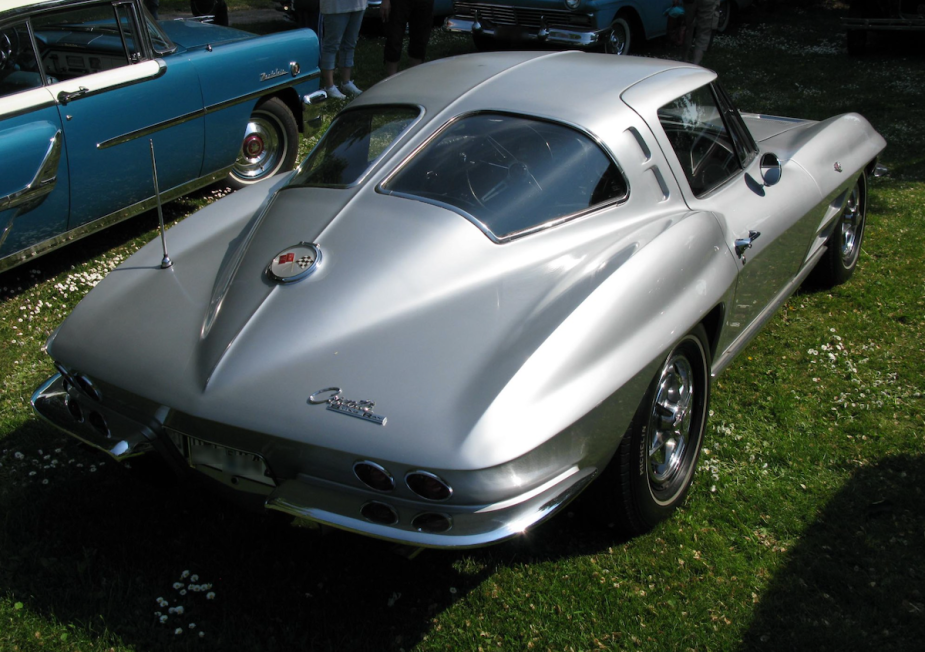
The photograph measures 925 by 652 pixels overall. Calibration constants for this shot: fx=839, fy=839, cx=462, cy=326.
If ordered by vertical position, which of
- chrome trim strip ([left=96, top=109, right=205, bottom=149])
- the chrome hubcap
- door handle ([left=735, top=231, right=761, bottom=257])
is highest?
door handle ([left=735, top=231, right=761, bottom=257])

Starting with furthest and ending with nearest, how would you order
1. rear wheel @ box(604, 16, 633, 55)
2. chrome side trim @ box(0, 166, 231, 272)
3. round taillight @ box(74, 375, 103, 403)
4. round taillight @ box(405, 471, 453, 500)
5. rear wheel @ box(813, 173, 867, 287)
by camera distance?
rear wheel @ box(604, 16, 633, 55), rear wheel @ box(813, 173, 867, 287), chrome side trim @ box(0, 166, 231, 272), round taillight @ box(74, 375, 103, 403), round taillight @ box(405, 471, 453, 500)

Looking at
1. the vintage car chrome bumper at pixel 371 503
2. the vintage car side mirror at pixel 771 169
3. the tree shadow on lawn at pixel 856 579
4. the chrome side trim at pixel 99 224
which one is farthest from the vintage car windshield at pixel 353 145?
the tree shadow on lawn at pixel 856 579

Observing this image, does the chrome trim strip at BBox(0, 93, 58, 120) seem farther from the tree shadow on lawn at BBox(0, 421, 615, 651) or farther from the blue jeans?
the blue jeans

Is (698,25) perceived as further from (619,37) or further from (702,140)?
(702,140)

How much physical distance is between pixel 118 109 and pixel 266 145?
1.57 meters

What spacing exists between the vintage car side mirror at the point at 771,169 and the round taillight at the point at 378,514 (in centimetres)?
241

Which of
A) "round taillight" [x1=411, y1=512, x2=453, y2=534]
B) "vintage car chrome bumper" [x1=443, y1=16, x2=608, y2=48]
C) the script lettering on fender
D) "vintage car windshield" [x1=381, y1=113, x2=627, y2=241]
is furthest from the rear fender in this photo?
"vintage car chrome bumper" [x1=443, y1=16, x2=608, y2=48]

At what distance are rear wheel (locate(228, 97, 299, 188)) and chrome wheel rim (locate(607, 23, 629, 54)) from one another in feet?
17.0

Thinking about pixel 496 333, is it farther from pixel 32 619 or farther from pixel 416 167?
pixel 32 619

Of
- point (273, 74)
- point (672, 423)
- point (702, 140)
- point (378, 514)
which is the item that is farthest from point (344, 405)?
point (273, 74)

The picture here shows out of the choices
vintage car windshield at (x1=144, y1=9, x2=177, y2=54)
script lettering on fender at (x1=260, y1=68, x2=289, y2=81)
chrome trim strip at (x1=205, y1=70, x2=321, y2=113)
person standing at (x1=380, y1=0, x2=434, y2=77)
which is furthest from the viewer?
person standing at (x1=380, y1=0, x2=434, y2=77)

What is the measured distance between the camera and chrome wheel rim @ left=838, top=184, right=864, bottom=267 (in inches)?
191

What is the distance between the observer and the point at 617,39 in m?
10.4

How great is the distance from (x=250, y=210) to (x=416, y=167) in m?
0.91
